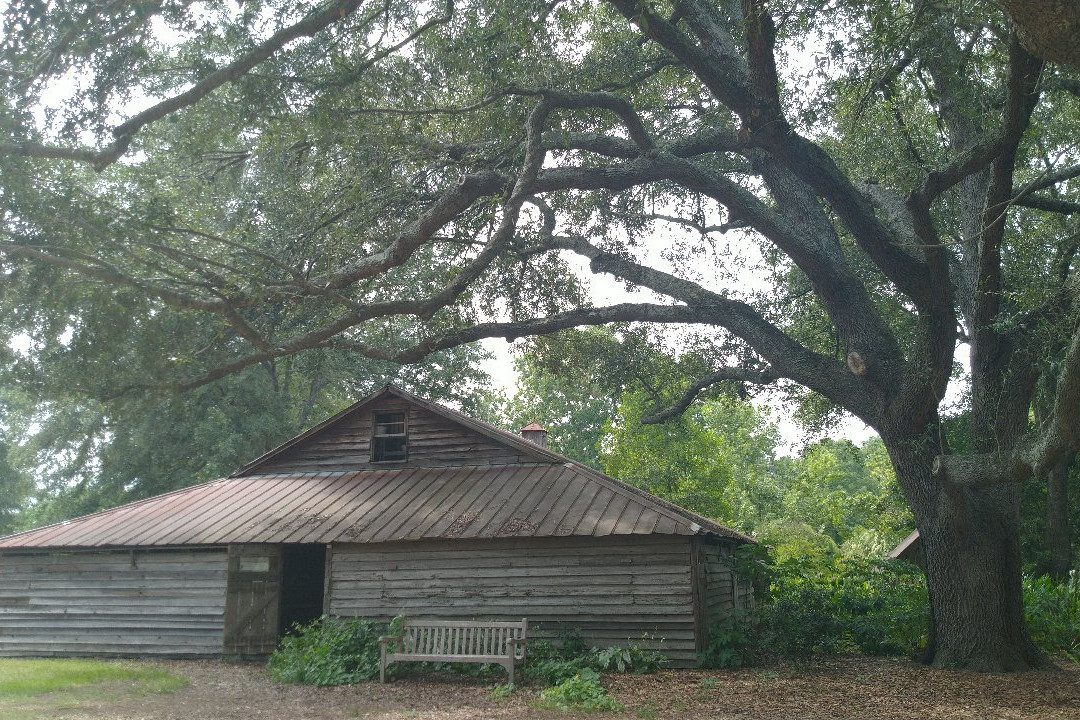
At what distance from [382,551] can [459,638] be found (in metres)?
3.13

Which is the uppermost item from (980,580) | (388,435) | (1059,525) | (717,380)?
(717,380)

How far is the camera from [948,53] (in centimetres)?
1048

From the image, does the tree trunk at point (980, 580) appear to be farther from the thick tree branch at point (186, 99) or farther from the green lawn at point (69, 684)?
the green lawn at point (69, 684)

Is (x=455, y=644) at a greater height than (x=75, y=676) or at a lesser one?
greater

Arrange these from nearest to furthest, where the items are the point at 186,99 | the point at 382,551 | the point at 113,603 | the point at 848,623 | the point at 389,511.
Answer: the point at 186,99 → the point at 848,623 → the point at 382,551 → the point at 389,511 → the point at 113,603

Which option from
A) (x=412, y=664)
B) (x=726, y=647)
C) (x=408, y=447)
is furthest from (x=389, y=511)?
(x=726, y=647)

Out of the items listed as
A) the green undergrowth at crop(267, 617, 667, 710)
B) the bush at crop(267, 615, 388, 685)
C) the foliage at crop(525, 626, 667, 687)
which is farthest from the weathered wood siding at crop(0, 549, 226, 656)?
the foliage at crop(525, 626, 667, 687)

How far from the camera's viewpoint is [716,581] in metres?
16.3

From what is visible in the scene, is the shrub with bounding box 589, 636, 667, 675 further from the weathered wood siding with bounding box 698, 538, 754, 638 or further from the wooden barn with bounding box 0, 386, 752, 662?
the weathered wood siding with bounding box 698, 538, 754, 638

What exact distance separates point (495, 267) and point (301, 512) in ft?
20.4

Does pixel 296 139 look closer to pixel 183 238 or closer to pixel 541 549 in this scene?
pixel 183 238

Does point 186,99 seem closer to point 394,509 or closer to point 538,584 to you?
point 394,509

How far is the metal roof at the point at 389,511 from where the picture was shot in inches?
577

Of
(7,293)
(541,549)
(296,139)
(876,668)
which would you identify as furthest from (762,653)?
(7,293)
